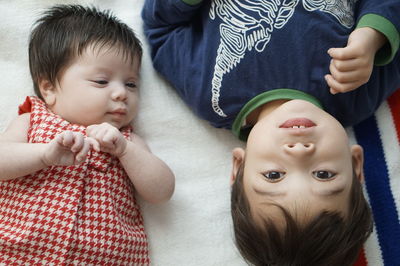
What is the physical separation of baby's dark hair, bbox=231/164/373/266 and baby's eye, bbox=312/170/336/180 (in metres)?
0.06

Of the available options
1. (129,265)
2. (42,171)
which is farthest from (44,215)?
(129,265)

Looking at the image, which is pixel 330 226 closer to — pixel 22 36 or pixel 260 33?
pixel 260 33

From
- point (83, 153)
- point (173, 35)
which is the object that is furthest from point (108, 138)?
point (173, 35)

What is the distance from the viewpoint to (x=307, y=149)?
95cm

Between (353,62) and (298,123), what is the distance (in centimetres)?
16

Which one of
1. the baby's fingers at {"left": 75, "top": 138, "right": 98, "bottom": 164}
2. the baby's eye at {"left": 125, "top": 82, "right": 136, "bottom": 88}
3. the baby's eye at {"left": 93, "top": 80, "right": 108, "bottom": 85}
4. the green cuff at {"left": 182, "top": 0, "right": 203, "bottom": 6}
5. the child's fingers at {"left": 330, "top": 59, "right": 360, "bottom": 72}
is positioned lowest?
the baby's fingers at {"left": 75, "top": 138, "right": 98, "bottom": 164}

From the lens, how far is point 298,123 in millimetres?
1003

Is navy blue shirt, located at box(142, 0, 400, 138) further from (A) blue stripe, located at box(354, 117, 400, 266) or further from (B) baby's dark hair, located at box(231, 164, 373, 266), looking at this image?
(B) baby's dark hair, located at box(231, 164, 373, 266)

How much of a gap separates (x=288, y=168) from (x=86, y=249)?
425 millimetres

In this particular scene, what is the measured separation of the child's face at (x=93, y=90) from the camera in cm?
107

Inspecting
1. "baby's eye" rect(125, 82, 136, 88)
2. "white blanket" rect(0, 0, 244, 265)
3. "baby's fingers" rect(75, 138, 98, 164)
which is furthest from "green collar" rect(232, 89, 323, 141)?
"baby's fingers" rect(75, 138, 98, 164)

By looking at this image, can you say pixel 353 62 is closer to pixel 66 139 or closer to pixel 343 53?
pixel 343 53

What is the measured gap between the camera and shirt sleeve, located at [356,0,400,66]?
1033 mm

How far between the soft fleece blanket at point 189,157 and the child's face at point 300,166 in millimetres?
210
